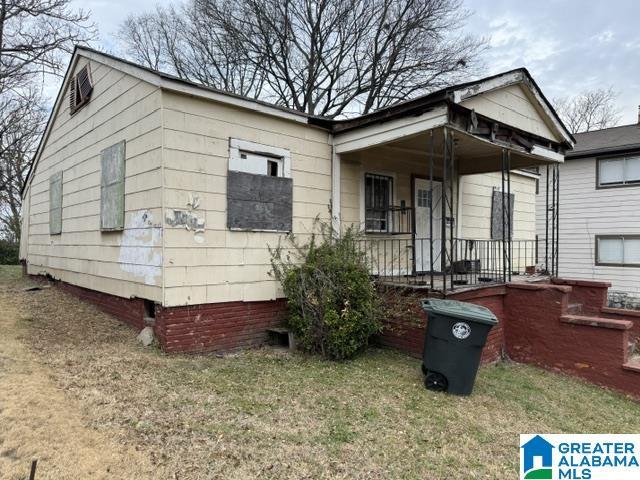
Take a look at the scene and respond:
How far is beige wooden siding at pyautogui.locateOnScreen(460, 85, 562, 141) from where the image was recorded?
669 centimetres

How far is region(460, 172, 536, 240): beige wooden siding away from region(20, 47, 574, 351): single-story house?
517 millimetres

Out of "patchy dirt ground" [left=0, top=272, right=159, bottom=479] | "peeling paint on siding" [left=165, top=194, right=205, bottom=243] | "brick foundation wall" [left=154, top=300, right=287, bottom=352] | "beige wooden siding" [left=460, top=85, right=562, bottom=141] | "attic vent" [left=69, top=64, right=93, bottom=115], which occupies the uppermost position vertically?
"attic vent" [left=69, top=64, right=93, bottom=115]

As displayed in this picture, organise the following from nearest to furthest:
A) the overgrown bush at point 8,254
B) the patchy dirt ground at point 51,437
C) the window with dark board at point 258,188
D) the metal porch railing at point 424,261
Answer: the patchy dirt ground at point 51,437 < the window with dark board at point 258,188 < the metal porch railing at point 424,261 < the overgrown bush at point 8,254

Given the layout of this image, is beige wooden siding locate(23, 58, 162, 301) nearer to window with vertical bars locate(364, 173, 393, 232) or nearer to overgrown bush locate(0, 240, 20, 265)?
window with vertical bars locate(364, 173, 393, 232)

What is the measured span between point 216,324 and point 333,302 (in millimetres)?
1694

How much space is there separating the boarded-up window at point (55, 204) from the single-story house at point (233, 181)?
1.17ft

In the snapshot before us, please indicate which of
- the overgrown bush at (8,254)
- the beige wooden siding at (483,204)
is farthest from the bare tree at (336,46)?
the overgrown bush at (8,254)

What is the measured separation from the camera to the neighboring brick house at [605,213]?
13.6 meters

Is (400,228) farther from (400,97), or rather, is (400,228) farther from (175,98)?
(400,97)

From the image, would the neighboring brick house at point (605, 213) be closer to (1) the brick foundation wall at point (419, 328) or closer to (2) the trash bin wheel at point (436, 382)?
(1) the brick foundation wall at point (419, 328)

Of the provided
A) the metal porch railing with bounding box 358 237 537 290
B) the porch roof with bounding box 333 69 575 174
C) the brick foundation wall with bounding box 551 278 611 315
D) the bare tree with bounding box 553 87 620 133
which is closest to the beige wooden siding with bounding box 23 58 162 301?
the porch roof with bounding box 333 69 575 174

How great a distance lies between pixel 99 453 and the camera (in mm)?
3010

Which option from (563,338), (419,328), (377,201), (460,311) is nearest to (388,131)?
(377,201)

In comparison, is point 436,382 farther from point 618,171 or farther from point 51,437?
point 618,171
